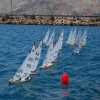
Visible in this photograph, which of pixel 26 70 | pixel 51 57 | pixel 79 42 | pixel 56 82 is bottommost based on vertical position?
pixel 79 42

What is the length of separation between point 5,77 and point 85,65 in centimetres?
2357

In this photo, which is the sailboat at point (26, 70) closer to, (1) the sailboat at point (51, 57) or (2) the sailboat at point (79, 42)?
(1) the sailboat at point (51, 57)

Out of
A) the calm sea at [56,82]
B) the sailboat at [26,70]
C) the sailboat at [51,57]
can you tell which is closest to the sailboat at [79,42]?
the sailboat at [51,57]

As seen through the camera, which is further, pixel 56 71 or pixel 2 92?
pixel 56 71

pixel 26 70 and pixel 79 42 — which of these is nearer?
pixel 26 70

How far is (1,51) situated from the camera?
115250 mm

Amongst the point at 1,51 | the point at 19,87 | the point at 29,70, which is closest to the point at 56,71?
the point at 29,70

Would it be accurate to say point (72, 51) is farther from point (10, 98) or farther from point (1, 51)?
point (10, 98)

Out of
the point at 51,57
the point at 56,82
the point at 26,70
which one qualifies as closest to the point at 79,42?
the point at 51,57

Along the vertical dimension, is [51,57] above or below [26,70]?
below

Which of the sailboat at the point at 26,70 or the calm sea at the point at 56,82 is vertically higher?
the sailboat at the point at 26,70

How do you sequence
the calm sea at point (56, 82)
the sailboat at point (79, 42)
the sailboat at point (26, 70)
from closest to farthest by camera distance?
the calm sea at point (56, 82) → the sailboat at point (26, 70) → the sailboat at point (79, 42)

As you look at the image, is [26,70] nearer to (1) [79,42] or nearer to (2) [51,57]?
(2) [51,57]

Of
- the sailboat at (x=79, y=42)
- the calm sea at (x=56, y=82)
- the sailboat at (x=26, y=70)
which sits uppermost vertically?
the sailboat at (x=26, y=70)
